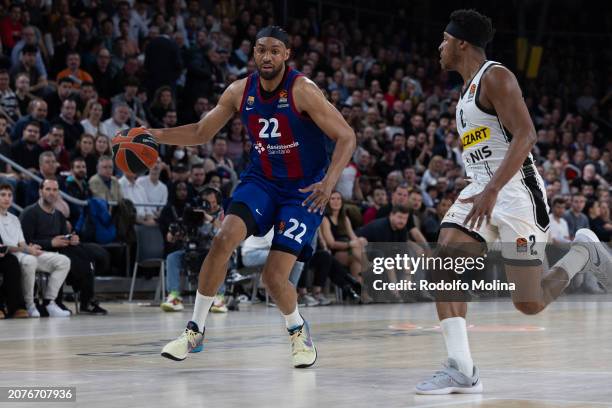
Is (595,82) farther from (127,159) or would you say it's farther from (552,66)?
(127,159)

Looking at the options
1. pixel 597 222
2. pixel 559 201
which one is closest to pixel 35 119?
pixel 559 201

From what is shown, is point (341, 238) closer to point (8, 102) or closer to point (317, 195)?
point (8, 102)

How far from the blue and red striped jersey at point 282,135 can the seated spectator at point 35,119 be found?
7.52 metres

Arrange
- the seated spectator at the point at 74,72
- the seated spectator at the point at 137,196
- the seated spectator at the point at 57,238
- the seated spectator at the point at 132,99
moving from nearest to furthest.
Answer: the seated spectator at the point at 57,238 < the seated spectator at the point at 137,196 < the seated spectator at the point at 74,72 < the seated spectator at the point at 132,99

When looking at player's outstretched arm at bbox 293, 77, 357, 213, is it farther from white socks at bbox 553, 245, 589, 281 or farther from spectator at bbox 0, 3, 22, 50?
spectator at bbox 0, 3, 22, 50

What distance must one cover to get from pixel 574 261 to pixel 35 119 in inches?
341

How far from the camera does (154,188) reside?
1503cm

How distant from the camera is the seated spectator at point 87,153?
1420 cm

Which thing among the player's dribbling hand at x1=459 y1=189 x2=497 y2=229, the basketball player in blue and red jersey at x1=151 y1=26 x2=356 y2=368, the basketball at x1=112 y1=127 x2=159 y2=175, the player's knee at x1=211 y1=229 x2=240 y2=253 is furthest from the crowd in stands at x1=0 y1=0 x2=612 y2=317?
the player's dribbling hand at x1=459 y1=189 x2=497 y2=229

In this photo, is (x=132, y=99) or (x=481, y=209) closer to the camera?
(x=481, y=209)

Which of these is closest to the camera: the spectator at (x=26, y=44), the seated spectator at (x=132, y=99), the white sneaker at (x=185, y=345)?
the white sneaker at (x=185, y=345)

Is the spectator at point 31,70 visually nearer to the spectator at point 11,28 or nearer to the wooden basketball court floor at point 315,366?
the spectator at point 11,28

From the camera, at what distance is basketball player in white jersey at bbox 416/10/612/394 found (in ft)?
18.5

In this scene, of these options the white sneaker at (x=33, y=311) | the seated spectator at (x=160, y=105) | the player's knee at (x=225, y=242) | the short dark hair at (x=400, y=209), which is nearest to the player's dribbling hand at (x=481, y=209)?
the player's knee at (x=225, y=242)
